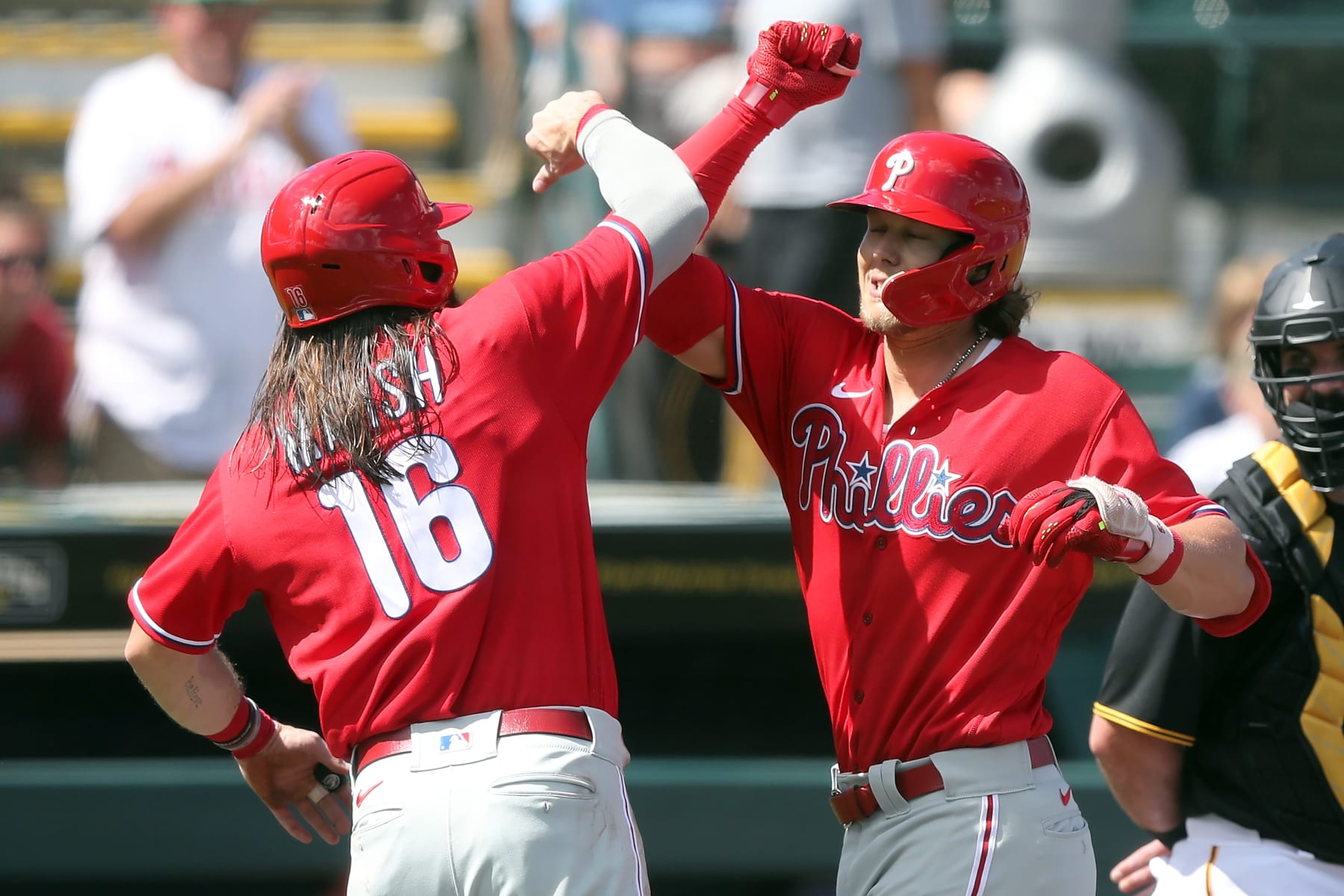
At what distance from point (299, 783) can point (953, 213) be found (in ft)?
4.81

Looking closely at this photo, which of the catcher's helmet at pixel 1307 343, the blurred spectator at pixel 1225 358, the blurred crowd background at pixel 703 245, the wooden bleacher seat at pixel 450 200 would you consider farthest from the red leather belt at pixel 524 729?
the blurred spectator at pixel 1225 358

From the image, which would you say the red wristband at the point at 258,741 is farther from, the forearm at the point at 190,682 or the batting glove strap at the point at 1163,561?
the batting glove strap at the point at 1163,561

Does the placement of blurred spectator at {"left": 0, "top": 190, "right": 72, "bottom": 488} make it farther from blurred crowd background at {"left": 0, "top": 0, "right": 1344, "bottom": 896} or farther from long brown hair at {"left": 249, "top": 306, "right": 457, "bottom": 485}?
long brown hair at {"left": 249, "top": 306, "right": 457, "bottom": 485}

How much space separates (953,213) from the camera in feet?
8.80

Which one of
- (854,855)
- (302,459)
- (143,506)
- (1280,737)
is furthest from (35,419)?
(1280,737)

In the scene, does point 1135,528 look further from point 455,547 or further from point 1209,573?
point 455,547

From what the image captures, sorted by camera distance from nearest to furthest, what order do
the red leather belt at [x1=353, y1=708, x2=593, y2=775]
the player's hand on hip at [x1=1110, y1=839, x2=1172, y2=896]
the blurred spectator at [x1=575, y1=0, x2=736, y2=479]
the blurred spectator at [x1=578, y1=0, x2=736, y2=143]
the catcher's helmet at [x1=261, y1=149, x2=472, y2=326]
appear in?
1. the red leather belt at [x1=353, y1=708, x2=593, y2=775]
2. the catcher's helmet at [x1=261, y1=149, x2=472, y2=326]
3. the player's hand on hip at [x1=1110, y1=839, x2=1172, y2=896]
4. the blurred spectator at [x1=575, y1=0, x2=736, y2=479]
5. the blurred spectator at [x1=578, y1=0, x2=736, y2=143]

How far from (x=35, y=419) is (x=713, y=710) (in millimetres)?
2370

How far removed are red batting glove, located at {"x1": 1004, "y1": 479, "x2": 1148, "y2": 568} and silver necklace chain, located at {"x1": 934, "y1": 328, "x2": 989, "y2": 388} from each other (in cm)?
42

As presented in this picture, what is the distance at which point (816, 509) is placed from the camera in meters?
2.78

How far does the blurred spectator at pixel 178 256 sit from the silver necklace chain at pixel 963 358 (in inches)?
106

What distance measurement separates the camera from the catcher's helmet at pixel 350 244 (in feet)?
8.27

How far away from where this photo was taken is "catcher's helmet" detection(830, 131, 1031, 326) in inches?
106

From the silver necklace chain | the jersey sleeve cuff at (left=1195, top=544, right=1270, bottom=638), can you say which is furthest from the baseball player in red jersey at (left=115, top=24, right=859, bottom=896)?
the jersey sleeve cuff at (left=1195, top=544, right=1270, bottom=638)
